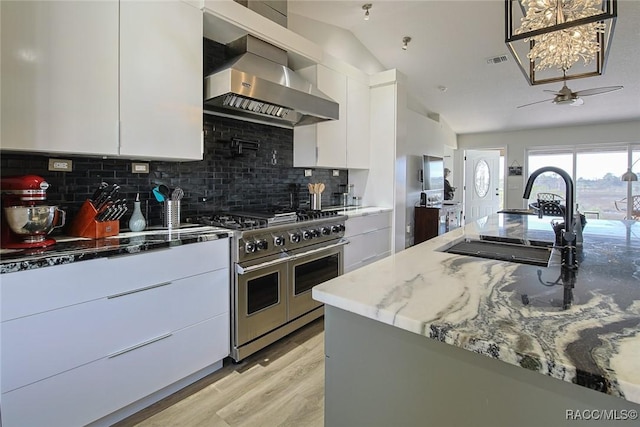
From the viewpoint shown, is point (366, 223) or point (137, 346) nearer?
point (137, 346)

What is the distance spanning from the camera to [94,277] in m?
1.49

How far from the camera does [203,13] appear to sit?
2.21 metres

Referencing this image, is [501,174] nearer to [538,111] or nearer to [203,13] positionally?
[538,111]

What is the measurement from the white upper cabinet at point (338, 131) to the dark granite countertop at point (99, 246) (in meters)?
1.62

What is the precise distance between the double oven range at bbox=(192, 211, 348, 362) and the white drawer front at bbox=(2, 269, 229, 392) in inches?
9.4

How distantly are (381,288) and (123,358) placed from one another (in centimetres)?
142

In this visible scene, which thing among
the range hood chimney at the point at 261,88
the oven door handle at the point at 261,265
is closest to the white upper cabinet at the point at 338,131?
the range hood chimney at the point at 261,88

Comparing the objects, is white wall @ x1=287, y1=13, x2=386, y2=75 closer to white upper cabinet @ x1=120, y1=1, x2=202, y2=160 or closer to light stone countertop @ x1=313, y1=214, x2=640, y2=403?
white upper cabinet @ x1=120, y1=1, x2=202, y2=160

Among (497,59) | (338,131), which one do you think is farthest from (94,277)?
(497,59)

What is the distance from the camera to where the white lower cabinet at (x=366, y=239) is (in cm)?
334

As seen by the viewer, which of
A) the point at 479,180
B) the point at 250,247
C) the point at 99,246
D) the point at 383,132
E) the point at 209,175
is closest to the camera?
the point at 99,246

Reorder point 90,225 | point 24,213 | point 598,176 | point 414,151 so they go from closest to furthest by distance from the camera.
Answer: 1. point 24,213
2. point 90,225
3. point 414,151
4. point 598,176

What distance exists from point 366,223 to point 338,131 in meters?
1.09

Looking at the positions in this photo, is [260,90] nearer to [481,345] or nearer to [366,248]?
[366,248]
